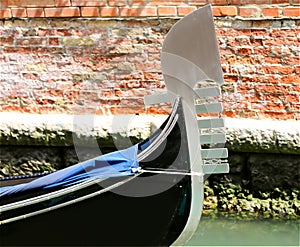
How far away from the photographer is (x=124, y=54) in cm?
368

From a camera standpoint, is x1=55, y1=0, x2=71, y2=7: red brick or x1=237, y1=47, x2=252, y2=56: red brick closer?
x1=237, y1=47, x2=252, y2=56: red brick

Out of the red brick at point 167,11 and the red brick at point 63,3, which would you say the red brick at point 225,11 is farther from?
the red brick at point 63,3

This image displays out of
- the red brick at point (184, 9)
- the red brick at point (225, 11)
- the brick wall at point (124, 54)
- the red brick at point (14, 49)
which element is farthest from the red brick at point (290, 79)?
the red brick at point (14, 49)

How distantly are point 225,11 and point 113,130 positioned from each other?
0.84 m

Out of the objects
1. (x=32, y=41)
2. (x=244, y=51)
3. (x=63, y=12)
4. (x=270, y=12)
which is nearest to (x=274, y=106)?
(x=244, y=51)

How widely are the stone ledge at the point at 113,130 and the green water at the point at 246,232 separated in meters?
0.36

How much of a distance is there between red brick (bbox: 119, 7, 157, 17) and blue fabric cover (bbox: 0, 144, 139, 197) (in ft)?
4.02

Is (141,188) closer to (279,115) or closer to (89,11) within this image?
(279,115)

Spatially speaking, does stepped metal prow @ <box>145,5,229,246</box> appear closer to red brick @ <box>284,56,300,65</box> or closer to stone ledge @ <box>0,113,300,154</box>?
stone ledge @ <box>0,113,300,154</box>

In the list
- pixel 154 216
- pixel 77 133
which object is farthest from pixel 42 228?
pixel 77 133

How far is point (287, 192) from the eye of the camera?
12.0 feet

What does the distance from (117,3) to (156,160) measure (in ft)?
4.21

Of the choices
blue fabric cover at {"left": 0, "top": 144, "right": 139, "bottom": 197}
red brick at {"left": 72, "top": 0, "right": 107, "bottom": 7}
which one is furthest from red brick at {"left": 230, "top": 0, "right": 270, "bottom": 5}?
blue fabric cover at {"left": 0, "top": 144, "right": 139, "bottom": 197}

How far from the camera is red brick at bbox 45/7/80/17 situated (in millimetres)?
3664
